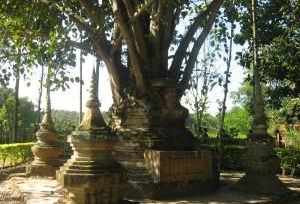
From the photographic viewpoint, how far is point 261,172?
1291 cm

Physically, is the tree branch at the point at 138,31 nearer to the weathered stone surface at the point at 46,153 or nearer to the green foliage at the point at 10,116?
the weathered stone surface at the point at 46,153

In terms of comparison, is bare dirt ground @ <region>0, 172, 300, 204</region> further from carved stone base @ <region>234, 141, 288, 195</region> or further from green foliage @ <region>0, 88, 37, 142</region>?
green foliage @ <region>0, 88, 37, 142</region>


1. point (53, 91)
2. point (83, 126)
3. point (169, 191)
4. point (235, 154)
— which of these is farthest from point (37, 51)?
point (235, 154)

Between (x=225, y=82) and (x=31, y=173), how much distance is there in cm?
1784

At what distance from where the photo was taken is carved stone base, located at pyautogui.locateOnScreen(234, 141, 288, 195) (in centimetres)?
1277

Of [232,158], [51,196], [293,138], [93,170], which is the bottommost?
[51,196]

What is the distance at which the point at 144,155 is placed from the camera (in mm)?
12969

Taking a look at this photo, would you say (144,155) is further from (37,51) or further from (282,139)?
(282,139)

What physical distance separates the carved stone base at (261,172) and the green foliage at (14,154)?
14138mm

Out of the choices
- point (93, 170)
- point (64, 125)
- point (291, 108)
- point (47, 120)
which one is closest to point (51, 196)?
point (93, 170)

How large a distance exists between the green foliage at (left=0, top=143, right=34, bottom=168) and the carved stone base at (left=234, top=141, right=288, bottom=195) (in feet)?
46.4

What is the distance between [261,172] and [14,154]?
593 inches

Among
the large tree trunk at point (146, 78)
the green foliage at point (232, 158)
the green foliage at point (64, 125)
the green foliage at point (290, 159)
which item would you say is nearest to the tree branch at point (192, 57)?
the large tree trunk at point (146, 78)

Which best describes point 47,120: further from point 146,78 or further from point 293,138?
point 293,138
